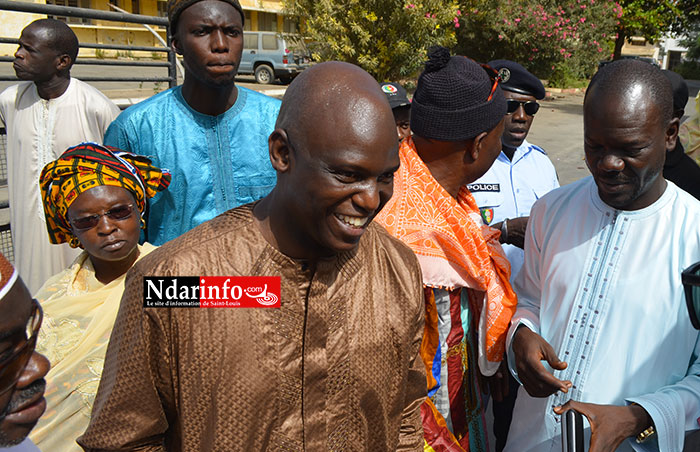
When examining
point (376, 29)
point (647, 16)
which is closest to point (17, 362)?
point (376, 29)

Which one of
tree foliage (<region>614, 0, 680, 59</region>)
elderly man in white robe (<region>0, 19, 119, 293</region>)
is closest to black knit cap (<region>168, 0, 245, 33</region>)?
elderly man in white robe (<region>0, 19, 119, 293</region>)

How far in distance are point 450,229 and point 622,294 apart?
26.3 inches

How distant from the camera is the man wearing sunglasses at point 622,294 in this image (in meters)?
1.99

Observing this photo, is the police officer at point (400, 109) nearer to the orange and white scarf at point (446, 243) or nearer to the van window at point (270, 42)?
the orange and white scarf at point (446, 243)

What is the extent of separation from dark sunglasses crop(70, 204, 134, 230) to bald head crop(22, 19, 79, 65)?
2278mm

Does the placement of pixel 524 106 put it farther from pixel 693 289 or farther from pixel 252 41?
pixel 252 41

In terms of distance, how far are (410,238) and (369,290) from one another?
641 mm

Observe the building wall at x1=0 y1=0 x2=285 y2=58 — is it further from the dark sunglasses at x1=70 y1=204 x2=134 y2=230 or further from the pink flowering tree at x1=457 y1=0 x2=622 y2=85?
the dark sunglasses at x1=70 y1=204 x2=134 y2=230

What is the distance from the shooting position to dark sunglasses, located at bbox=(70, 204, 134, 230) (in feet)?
8.61

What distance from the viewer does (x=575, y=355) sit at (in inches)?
87.3

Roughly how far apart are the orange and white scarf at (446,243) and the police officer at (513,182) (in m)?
0.79

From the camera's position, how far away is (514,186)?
3674mm

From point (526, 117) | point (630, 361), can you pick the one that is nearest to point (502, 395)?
point (630, 361)

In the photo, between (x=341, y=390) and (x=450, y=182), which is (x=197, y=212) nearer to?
(x=450, y=182)
